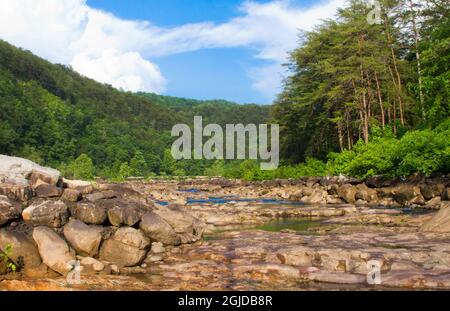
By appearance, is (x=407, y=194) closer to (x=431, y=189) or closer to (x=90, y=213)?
(x=431, y=189)

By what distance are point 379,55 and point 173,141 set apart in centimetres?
13463

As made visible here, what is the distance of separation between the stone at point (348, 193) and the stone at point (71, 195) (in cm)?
1894

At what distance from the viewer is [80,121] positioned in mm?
143625

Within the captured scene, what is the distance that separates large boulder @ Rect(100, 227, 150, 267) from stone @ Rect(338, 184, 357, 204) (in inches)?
750

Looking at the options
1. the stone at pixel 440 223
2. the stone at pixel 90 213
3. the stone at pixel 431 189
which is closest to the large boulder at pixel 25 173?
the stone at pixel 90 213

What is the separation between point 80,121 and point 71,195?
451ft

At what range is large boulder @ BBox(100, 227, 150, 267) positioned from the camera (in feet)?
34.1

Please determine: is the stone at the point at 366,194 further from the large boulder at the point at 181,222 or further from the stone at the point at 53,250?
the stone at the point at 53,250

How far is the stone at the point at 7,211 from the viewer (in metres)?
10.3

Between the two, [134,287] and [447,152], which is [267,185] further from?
[134,287]

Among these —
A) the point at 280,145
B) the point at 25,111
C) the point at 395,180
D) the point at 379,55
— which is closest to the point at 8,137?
the point at 25,111

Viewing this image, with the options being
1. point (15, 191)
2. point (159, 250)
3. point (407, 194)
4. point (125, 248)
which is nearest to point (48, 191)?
point (15, 191)

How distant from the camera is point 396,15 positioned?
35.4 metres
